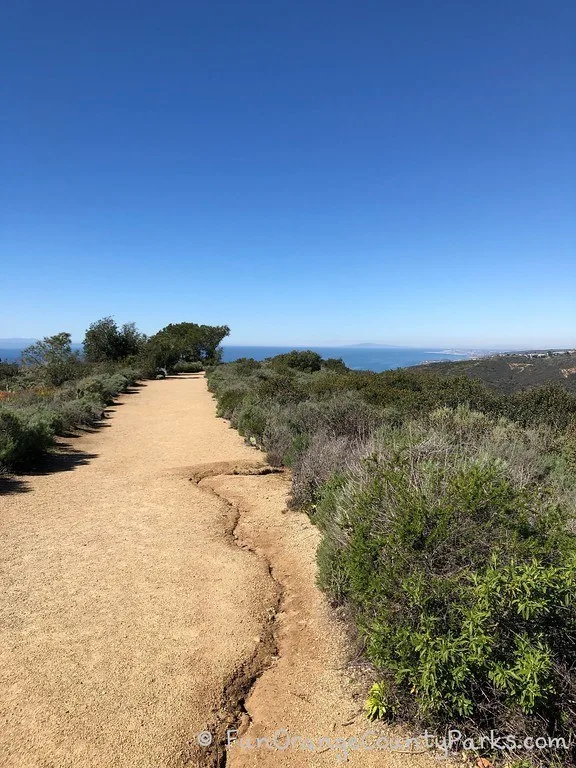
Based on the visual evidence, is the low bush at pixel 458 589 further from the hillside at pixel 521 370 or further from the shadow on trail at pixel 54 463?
the hillside at pixel 521 370

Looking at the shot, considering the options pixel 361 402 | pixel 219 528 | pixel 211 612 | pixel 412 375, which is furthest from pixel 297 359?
pixel 211 612

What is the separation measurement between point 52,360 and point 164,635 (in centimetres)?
2396

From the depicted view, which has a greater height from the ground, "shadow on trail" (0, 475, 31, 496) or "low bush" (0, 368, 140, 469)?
"low bush" (0, 368, 140, 469)

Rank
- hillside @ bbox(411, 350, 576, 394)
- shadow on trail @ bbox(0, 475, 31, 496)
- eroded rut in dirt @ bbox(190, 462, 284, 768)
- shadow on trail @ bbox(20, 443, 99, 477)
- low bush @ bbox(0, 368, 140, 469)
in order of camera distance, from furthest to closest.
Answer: hillside @ bbox(411, 350, 576, 394)
shadow on trail @ bbox(20, 443, 99, 477)
low bush @ bbox(0, 368, 140, 469)
shadow on trail @ bbox(0, 475, 31, 496)
eroded rut in dirt @ bbox(190, 462, 284, 768)

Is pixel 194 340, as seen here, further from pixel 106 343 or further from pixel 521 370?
pixel 521 370

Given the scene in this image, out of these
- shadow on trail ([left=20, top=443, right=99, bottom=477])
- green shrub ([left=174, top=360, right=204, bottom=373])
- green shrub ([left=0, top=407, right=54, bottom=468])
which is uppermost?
green shrub ([left=174, top=360, right=204, bottom=373])

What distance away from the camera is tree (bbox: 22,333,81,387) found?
71.6 ft

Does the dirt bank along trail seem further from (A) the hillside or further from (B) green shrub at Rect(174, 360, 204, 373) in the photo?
(B) green shrub at Rect(174, 360, 204, 373)

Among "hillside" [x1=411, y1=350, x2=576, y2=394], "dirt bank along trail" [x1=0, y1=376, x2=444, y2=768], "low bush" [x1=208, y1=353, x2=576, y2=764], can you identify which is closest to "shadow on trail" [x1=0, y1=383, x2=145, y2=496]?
"dirt bank along trail" [x1=0, y1=376, x2=444, y2=768]

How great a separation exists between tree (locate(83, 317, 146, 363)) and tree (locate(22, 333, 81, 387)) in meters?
6.73

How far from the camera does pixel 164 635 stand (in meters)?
3.66

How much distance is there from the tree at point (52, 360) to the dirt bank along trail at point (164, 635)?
1586 centimetres

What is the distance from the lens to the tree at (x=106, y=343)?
33594 mm

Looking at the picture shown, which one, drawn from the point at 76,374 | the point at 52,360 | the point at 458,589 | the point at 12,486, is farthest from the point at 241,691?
the point at 52,360
